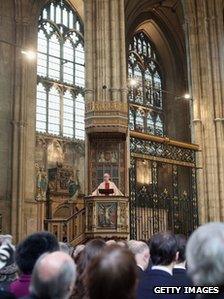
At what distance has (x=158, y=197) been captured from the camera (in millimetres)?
14430

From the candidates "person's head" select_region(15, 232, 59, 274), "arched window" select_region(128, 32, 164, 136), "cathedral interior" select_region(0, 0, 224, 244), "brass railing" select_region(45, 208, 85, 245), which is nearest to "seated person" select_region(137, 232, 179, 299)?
"person's head" select_region(15, 232, 59, 274)

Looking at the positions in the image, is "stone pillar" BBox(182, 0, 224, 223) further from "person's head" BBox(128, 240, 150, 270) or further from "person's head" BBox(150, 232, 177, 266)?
"person's head" BBox(150, 232, 177, 266)

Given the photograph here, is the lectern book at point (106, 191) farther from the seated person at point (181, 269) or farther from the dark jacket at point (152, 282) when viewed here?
the dark jacket at point (152, 282)

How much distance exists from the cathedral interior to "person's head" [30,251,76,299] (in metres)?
9.84

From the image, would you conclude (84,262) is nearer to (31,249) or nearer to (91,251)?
(91,251)

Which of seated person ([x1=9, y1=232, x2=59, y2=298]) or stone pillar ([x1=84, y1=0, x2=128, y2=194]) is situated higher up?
stone pillar ([x1=84, y1=0, x2=128, y2=194])

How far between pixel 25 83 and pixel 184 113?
990cm

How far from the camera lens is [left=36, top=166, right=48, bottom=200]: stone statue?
2001 cm

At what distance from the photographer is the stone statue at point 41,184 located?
2001cm

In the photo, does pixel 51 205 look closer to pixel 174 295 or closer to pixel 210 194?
pixel 210 194

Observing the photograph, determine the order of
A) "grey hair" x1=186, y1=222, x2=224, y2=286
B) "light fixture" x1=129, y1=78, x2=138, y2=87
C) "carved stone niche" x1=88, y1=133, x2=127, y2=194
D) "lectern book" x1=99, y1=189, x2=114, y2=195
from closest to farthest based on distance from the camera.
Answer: "grey hair" x1=186, y1=222, x2=224, y2=286
"lectern book" x1=99, y1=189, x2=114, y2=195
"carved stone niche" x1=88, y1=133, x2=127, y2=194
"light fixture" x1=129, y1=78, x2=138, y2=87

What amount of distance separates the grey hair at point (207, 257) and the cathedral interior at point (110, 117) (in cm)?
999

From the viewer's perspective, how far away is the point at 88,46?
49.4 ft

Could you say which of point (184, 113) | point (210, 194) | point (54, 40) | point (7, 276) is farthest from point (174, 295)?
point (184, 113)
